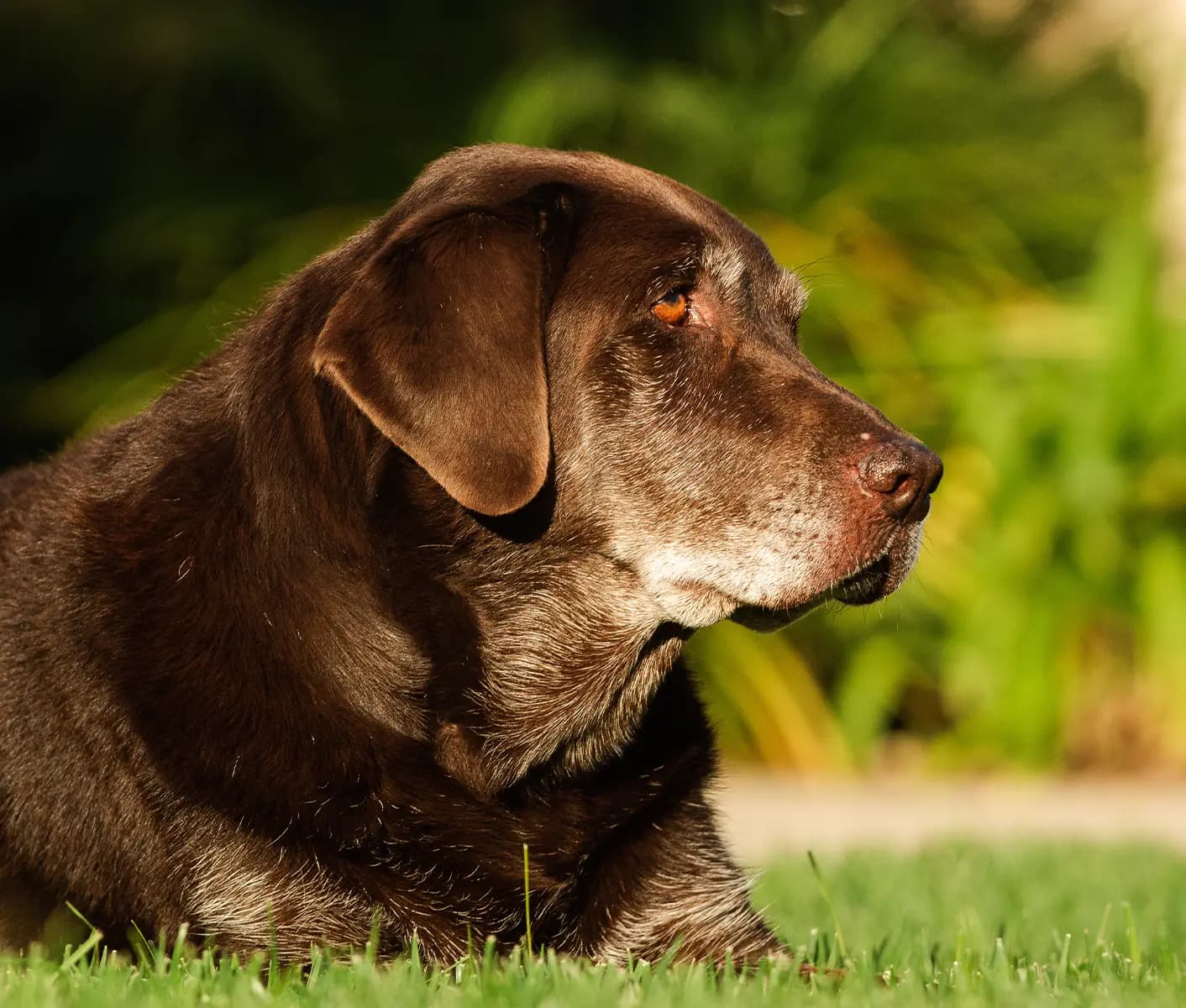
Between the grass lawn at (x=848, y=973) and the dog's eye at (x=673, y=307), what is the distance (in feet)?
3.95

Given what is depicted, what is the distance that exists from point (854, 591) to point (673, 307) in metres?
0.65

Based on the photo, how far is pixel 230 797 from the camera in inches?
117

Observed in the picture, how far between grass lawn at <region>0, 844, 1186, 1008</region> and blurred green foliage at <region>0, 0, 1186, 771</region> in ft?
8.65

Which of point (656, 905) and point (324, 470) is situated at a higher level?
point (324, 470)

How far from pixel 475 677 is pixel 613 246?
0.86 metres

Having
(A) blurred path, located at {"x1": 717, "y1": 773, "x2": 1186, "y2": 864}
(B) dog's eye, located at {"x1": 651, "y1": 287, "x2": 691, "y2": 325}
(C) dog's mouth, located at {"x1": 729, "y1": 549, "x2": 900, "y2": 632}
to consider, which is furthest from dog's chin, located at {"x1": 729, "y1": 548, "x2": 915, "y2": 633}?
(A) blurred path, located at {"x1": 717, "y1": 773, "x2": 1186, "y2": 864}

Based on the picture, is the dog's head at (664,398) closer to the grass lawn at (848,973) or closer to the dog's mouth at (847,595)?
the dog's mouth at (847,595)

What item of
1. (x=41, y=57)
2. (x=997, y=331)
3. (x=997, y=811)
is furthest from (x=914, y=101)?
Result: (x=41, y=57)

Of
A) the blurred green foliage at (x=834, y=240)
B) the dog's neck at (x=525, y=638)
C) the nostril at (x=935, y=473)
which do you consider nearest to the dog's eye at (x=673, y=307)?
the dog's neck at (x=525, y=638)

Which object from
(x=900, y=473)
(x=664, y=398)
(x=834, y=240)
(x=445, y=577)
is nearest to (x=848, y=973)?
(x=900, y=473)

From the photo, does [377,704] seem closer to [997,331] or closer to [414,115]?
[997,331]

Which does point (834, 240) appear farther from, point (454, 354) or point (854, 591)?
point (454, 354)

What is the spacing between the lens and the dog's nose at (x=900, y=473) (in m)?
3.15

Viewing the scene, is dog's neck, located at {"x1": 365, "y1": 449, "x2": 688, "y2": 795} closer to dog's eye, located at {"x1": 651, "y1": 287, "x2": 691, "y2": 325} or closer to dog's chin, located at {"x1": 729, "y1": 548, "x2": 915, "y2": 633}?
dog's chin, located at {"x1": 729, "y1": 548, "x2": 915, "y2": 633}
